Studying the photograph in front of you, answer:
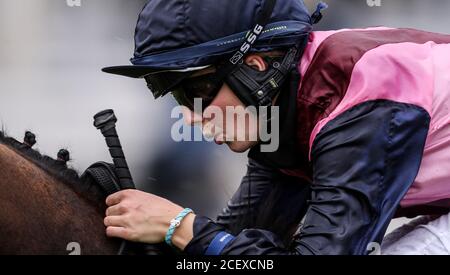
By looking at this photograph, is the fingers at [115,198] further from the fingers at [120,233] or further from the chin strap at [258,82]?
the chin strap at [258,82]

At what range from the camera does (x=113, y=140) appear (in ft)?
5.68

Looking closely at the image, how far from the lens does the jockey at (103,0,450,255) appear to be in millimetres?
1728

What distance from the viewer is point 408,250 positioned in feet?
6.53

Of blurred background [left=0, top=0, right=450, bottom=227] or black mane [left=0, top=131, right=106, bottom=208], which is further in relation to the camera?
blurred background [left=0, top=0, right=450, bottom=227]

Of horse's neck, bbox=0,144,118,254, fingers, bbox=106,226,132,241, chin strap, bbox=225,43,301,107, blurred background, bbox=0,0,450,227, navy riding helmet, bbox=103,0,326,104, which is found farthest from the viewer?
blurred background, bbox=0,0,450,227

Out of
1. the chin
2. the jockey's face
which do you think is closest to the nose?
the jockey's face

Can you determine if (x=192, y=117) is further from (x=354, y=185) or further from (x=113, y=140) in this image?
(x=354, y=185)

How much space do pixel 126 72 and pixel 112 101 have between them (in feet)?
6.42

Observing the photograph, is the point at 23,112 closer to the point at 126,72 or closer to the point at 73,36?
the point at 73,36

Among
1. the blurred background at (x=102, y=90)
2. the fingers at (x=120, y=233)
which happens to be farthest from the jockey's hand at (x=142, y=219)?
the blurred background at (x=102, y=90)

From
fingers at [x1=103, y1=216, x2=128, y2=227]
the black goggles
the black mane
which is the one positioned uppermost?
the black goggles

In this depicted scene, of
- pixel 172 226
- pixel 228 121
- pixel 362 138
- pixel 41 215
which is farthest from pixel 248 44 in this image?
pixel 41 215

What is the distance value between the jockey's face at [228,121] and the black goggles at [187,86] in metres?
0.02
